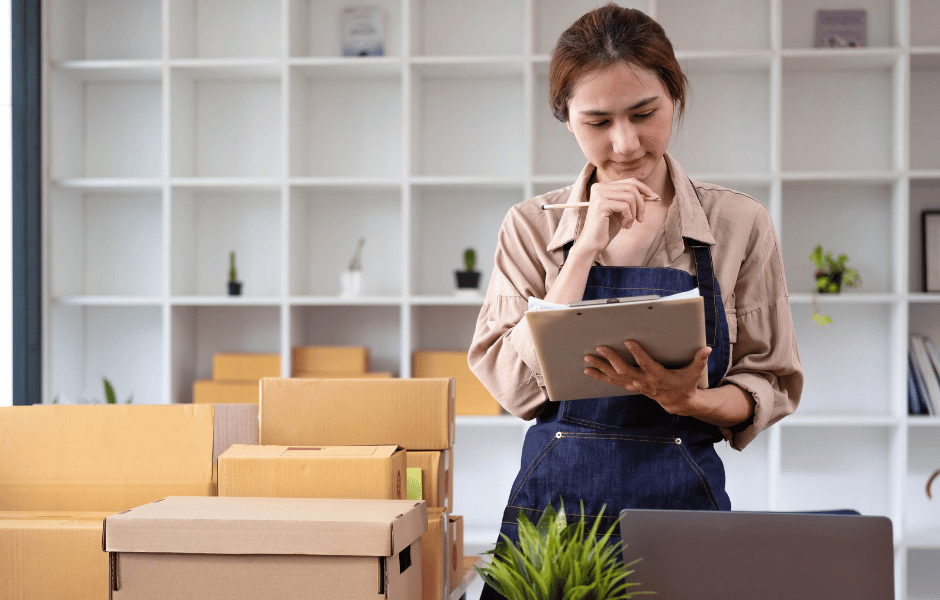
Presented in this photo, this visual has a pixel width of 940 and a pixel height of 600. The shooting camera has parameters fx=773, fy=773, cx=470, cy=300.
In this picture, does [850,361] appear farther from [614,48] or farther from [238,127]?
[238,127]

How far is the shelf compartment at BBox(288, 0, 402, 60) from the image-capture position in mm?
3217

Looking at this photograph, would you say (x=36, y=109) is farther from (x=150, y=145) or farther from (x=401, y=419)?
(x=401, y=419)

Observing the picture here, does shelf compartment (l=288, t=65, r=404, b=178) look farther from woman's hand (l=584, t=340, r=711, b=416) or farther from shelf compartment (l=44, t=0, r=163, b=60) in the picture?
woman's hand (l=584, t=340, r=711, b=416)

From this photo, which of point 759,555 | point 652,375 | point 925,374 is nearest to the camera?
point 759,555

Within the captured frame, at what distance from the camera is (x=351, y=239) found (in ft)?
10.7

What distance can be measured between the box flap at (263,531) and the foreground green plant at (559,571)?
0.47ft

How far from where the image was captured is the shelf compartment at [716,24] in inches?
122

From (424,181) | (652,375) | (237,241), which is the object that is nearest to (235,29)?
(237,241)

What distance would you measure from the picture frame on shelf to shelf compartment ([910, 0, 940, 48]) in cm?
68

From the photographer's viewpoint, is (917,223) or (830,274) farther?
(917,223)

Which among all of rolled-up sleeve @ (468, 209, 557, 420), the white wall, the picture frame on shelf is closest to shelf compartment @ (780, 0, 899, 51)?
the picture frame on shelf

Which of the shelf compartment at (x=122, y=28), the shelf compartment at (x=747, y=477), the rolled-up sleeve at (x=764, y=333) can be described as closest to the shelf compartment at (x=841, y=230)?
the shelf compartment at (x=747, y=477)

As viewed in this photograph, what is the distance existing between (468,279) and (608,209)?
72.3 inches

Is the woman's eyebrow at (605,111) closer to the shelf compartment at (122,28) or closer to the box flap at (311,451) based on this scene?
the box flap at (311,451)
